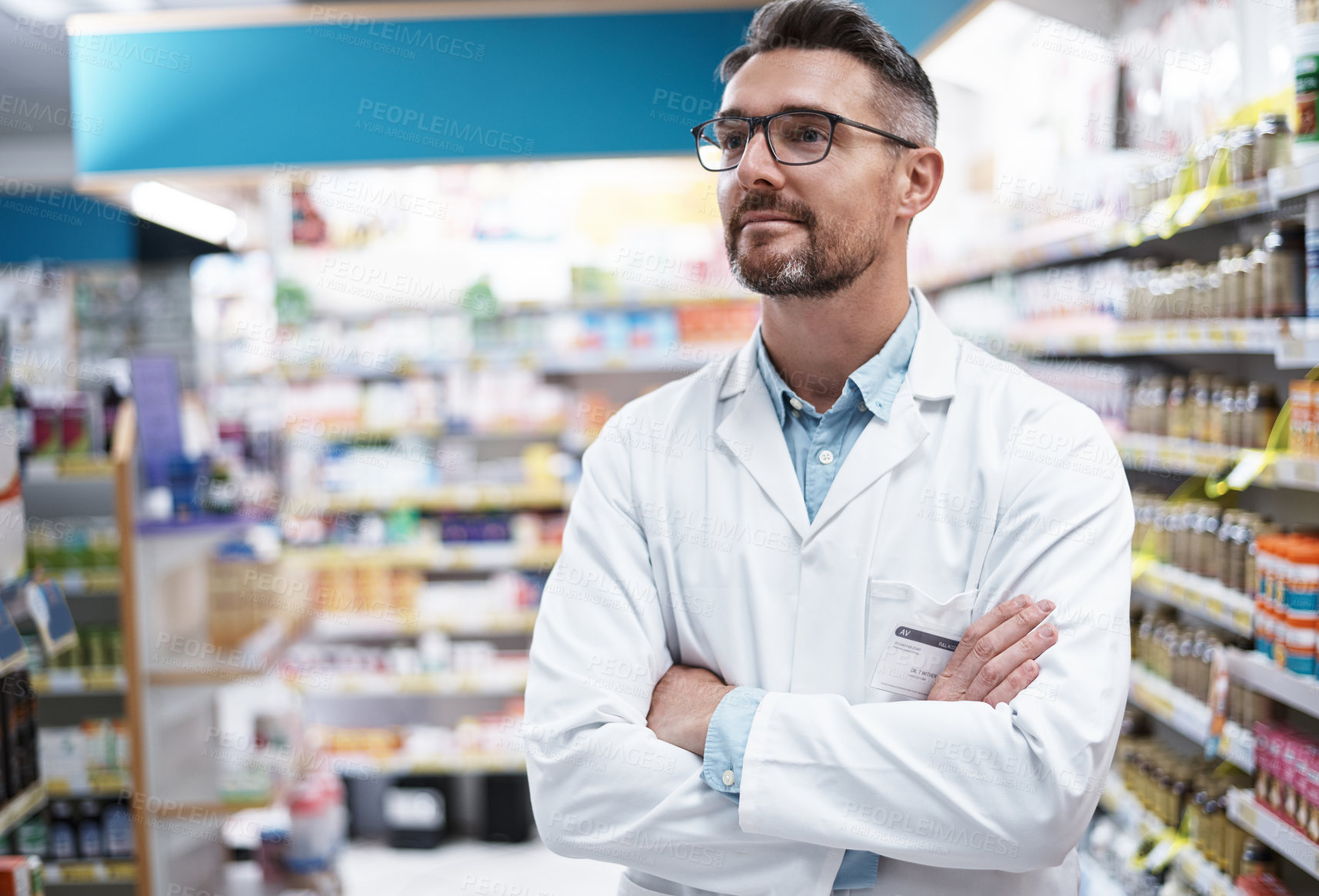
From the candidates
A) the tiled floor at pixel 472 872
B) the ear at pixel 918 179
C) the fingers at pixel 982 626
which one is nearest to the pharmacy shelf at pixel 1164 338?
the ear at pixel 918 179

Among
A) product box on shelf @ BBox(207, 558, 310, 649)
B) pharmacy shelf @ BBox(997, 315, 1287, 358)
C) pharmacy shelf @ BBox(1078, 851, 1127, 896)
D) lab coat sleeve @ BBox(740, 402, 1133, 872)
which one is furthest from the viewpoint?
product box on shelf @ BBox(207, 558, 310, 649)

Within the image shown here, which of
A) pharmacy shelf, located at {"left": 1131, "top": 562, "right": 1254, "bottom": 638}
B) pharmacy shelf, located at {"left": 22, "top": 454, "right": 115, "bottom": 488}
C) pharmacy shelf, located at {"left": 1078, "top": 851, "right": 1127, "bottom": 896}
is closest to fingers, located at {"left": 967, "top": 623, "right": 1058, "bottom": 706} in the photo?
pharmacy shelf, located at {"left": 1131, "top": 562, "right": 1254, "bottom": 638}

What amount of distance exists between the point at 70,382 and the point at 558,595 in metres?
6.81

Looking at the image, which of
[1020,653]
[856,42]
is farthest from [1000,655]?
[856,42]

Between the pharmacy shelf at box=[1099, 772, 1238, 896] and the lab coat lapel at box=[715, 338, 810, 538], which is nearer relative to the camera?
the lab coat lapel at box=[715, 338, 810, 538]

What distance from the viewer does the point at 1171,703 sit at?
3070mm

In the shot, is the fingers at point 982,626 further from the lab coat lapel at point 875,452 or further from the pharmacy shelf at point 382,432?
the pharmacy shelf at point 382,432

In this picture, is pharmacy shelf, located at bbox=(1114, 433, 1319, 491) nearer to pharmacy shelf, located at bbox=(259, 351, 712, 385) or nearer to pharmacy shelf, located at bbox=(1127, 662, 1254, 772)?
pharmacy shelf, located at bbox=(1127, 662, 1254, 772)

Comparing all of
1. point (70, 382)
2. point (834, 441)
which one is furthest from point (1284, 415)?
point (70, 382)

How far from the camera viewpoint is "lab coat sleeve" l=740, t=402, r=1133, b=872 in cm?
138

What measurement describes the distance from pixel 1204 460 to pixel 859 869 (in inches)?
73.4

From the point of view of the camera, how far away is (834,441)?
5.60ft

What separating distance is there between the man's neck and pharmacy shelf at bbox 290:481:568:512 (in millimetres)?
3909

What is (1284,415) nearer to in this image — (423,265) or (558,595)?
(558,595)
